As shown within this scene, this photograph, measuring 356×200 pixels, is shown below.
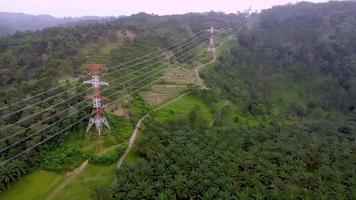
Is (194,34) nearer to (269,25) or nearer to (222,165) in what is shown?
(269,25)

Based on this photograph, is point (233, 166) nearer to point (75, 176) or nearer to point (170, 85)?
point (75, 176)

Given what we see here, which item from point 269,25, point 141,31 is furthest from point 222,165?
point 269,25

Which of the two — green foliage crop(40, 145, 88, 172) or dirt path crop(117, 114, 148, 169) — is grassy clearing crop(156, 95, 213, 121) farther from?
green foliage crop(40, 145, 88, 172)

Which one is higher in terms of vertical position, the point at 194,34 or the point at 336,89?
the point at 194,34

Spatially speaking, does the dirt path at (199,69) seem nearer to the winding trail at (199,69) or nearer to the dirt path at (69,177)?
the winding trail at (199,69)

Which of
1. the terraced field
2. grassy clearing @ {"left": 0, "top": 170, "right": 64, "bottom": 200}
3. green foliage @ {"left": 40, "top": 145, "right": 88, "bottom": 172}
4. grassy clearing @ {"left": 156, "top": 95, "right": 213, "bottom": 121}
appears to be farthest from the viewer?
the terraced field

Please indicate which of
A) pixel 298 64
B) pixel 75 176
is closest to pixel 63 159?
pixel 75 176

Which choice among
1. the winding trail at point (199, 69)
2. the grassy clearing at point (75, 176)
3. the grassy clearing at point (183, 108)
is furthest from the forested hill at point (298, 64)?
the grassy clearing at point (75, 176)

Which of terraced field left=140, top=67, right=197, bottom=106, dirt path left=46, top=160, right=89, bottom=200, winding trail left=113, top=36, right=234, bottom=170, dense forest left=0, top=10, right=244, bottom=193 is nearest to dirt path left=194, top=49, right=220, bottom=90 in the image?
winding trail left=113, top=36, right=234, bottom=170
